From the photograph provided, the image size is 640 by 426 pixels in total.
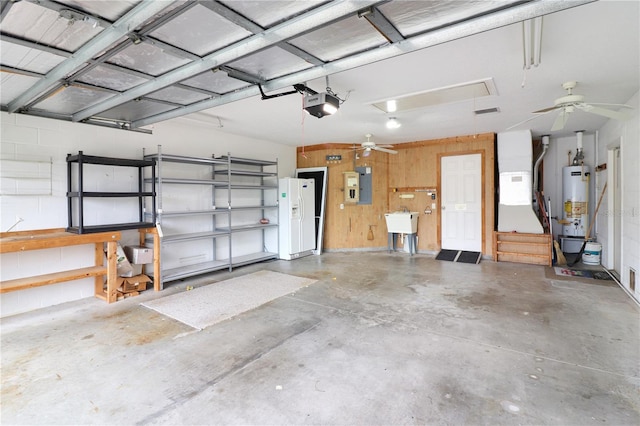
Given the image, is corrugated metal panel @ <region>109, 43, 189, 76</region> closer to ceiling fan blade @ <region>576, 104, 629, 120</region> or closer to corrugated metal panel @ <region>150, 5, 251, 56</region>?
corrugated metal panel @ <region>150, 5, 251, 56</region>

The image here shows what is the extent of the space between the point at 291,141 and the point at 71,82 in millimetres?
4538

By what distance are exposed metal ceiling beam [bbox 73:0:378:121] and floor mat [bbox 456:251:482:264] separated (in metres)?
5.65

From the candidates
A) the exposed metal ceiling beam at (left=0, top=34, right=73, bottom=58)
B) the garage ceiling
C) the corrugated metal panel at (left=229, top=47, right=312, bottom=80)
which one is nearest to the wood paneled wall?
the garage ceiling

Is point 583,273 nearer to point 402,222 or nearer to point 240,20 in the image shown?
point 402,222

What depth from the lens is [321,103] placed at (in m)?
2.94

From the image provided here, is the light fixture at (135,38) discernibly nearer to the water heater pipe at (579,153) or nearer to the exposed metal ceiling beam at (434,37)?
the exposed metal ceiling beam at (434,37)

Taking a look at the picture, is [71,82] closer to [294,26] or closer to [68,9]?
[68,9]

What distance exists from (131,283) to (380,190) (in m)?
5.47

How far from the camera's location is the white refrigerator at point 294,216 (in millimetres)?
6520

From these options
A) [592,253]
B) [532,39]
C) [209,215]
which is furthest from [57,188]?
[592,253]

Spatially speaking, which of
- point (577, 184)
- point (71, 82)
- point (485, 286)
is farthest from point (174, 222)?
point (577, 184)

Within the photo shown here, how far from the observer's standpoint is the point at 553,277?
16.4ft

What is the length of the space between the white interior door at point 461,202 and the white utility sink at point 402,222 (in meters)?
0.65

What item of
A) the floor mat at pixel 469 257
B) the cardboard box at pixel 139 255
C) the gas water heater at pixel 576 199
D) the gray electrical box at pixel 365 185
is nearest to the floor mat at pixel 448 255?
the floor mat at pixel 469 257
